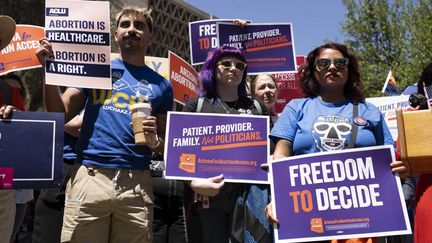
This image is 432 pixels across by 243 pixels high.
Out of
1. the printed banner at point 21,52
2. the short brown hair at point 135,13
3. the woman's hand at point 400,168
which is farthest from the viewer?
the printed banner at point 21,52

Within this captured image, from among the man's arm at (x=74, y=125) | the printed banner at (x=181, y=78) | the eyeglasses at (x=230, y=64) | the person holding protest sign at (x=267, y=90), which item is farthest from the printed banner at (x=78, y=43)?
the printed banner at (x=181, y=78)

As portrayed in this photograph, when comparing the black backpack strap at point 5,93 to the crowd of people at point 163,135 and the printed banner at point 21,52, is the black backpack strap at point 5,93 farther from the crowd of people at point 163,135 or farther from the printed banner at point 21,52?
the printed banner at point 21,52

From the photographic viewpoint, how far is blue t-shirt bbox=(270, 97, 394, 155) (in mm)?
3576

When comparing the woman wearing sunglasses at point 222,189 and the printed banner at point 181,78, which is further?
the printed banner at point 181,78

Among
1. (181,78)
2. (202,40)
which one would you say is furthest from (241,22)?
(181,78)

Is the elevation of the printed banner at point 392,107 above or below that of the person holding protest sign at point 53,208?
above

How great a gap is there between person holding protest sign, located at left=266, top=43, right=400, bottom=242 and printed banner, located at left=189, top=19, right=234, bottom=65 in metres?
3.20

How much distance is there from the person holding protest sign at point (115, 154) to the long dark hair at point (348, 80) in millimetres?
1013

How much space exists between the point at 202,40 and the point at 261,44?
703 mm

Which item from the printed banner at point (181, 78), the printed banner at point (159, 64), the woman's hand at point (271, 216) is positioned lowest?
the woman's hand at point (271, 216)

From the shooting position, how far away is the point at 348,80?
3902mm

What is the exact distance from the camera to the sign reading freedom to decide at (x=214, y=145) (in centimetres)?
409

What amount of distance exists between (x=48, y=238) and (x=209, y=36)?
10.4 ft

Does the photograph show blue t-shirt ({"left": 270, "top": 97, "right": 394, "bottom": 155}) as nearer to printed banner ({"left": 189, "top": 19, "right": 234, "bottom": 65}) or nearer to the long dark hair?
the long dark hair
